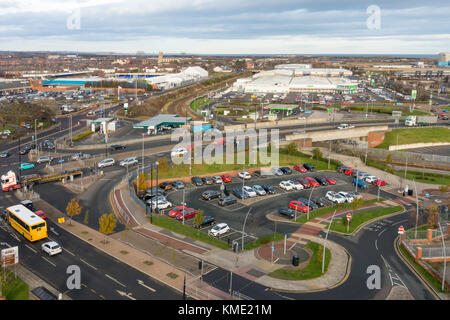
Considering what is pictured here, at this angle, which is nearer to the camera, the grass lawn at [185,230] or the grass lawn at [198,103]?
the grass lawn at [185,230]

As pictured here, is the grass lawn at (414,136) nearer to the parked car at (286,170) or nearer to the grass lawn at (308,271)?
the parked car at (286,170)

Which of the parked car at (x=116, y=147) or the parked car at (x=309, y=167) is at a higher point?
the parked car at (x=116, y=147)

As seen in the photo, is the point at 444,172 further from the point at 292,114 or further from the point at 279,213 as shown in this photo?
the point at 292,114

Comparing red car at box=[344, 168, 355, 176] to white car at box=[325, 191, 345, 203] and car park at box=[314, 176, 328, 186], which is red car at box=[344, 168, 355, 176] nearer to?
car park at box=[314, 176, 328, 186]

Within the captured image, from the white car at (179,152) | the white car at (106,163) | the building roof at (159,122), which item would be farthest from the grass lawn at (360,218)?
the building roof at (159,122)

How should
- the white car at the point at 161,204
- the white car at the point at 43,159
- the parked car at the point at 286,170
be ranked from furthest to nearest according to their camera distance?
1. the white car at the point at 43,159
2. the parked car at the point at 286,170
3. the white car at the point at 161,204

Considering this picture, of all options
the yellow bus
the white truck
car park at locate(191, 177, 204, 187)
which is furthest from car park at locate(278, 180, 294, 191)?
the white truck
